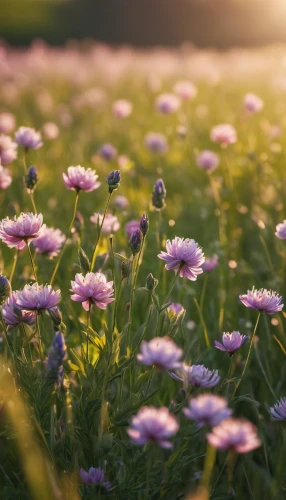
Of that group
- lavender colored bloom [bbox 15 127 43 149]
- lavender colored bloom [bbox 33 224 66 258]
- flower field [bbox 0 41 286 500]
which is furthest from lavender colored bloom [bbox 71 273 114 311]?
lavender colored bloom [bbox 15 127 43 149]

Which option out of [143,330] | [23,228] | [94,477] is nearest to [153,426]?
[94,477]

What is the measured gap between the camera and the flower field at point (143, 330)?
3.24 feet

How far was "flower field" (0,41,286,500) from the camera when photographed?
987mm

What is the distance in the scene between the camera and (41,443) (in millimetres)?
1052

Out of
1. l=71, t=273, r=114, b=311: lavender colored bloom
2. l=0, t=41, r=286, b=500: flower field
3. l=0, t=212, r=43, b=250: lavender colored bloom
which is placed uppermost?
l=0, t=212, r=43, b=250: lavender colored bloom

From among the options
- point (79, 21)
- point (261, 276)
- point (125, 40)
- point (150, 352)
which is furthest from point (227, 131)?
point (79, 21)

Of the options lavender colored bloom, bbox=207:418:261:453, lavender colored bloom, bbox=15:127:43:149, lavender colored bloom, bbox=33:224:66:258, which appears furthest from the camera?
lavender colored bloom, bbox=15:127:43:149

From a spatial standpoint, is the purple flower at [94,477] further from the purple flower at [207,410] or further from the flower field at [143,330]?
the purple flower at [207,410]

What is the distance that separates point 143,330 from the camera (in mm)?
1138

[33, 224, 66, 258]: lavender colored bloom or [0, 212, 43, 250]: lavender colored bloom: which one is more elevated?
[0, 212, 43, 250]: lavender colored bloom

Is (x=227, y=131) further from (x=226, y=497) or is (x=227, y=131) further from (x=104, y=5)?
(x=104, y=5)

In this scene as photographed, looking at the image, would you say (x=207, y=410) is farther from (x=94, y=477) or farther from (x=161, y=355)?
(x=94, y=477)

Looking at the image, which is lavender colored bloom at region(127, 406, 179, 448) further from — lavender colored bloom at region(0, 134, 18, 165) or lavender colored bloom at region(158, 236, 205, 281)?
lavender colored bloom at region(0, 134, 18, 165)

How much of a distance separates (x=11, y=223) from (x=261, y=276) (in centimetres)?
115
